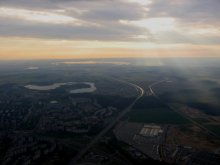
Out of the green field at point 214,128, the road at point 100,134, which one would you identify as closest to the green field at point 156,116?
the road at point 100,134

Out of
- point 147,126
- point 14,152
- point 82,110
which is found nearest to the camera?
point 14,152

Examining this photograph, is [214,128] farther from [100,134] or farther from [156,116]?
[100,134]

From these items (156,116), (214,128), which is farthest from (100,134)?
(214,128)

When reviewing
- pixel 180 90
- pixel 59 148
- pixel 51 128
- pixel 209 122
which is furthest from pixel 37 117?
pixel 180 90

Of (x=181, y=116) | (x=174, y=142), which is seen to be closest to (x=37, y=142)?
(x=174, y=142)

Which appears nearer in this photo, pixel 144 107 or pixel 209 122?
pixel 209 122

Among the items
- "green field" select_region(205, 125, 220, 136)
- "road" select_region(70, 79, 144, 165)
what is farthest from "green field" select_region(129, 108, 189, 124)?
"green field" select_region(205, 125, 220, 136)

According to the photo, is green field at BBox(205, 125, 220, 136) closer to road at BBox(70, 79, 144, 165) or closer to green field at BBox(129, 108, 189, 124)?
green field at BBox(129, 108, 189, 124)

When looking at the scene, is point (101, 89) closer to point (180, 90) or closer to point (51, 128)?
point (180, 90)

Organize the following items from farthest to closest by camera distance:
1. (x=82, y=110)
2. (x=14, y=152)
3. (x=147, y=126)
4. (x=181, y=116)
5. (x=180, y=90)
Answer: (x=180, y=90), (x=82, y=110), (x=181, y=116), (x=147, y=126), (x=14, y=152)
